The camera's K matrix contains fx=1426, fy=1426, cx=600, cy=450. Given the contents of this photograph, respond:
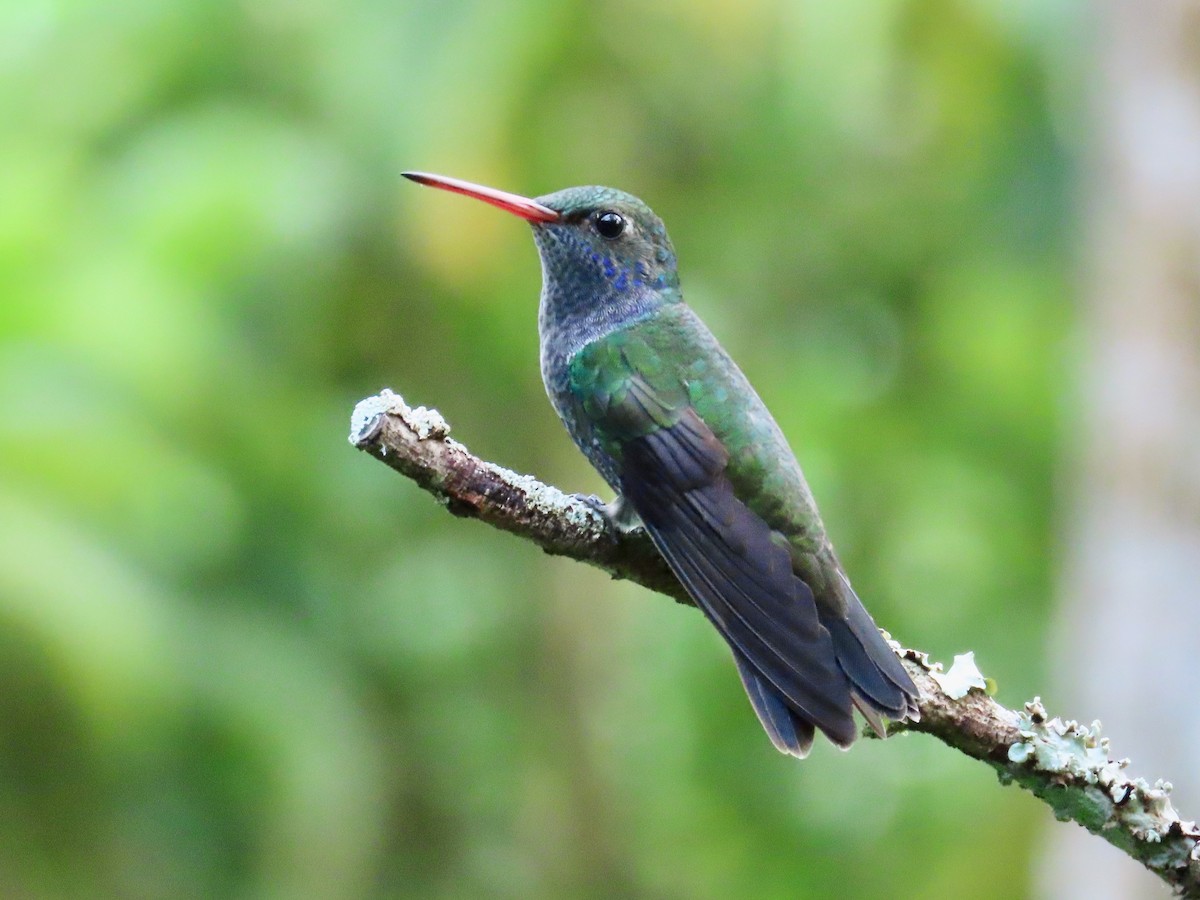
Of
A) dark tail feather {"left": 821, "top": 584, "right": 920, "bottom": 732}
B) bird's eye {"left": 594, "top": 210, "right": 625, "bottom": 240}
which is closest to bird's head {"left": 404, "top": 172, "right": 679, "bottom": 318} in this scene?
bird's eye {"left": 594, "top": 210, "right": 625, "bottom": 240}

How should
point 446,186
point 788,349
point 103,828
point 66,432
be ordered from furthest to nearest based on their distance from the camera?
point 788,349 < point 103,828 < point 66,432 < point 446,186

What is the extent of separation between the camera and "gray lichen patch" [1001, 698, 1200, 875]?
Answer: 235 cm

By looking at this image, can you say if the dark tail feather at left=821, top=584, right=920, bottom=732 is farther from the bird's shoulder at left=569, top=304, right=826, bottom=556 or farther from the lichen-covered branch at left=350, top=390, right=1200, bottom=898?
the bird's shoulder at left=569, top=304, right=826, bottom=556

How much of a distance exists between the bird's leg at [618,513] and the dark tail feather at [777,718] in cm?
34

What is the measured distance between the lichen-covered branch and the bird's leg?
0.71 ft

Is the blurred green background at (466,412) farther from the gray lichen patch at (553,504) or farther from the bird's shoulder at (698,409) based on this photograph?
the gray lichen patch at (553,504)

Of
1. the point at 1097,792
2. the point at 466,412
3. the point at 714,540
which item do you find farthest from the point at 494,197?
the point at 466,412

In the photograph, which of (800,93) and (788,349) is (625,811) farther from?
(800,93)

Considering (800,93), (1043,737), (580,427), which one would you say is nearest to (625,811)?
(800,93)

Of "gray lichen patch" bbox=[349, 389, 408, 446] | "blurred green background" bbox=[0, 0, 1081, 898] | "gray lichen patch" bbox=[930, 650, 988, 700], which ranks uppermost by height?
"blurred green background" bbox=[0, 0, 1081, 898]

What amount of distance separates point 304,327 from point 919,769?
12.7 ft

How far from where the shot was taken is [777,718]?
2719 mm

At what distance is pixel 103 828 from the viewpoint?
5.94 m

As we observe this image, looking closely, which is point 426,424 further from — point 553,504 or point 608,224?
point 608,224
